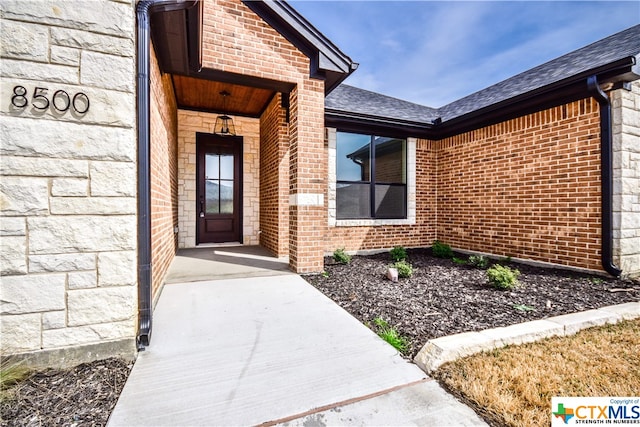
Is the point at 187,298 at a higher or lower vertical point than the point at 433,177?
lower

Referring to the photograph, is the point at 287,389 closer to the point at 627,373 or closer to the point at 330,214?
the point at 627,373

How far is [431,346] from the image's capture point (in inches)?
79.4

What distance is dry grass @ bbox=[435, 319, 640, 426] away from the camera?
1.50m

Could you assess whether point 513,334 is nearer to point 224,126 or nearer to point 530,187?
point 530,187

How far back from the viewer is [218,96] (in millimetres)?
5598

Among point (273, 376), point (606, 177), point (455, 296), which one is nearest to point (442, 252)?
point (455, 296)

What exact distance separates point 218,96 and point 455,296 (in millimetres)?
5671

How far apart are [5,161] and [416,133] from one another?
6946 mm

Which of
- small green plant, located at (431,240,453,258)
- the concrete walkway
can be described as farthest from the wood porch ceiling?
small green plant, located at (431,240,453,258)

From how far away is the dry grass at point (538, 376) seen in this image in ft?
4.92

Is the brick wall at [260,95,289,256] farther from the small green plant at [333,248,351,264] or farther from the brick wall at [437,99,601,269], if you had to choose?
the brick wall at [437,99,601,269]

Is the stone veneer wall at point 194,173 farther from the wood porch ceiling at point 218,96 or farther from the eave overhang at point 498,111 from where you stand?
the eave overhang at point 498,111

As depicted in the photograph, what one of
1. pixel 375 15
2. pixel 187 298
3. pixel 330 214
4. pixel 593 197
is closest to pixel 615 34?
pixel 593 197

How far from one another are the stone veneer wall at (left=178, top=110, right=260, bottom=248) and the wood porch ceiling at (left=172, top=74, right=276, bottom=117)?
10.7 inches
